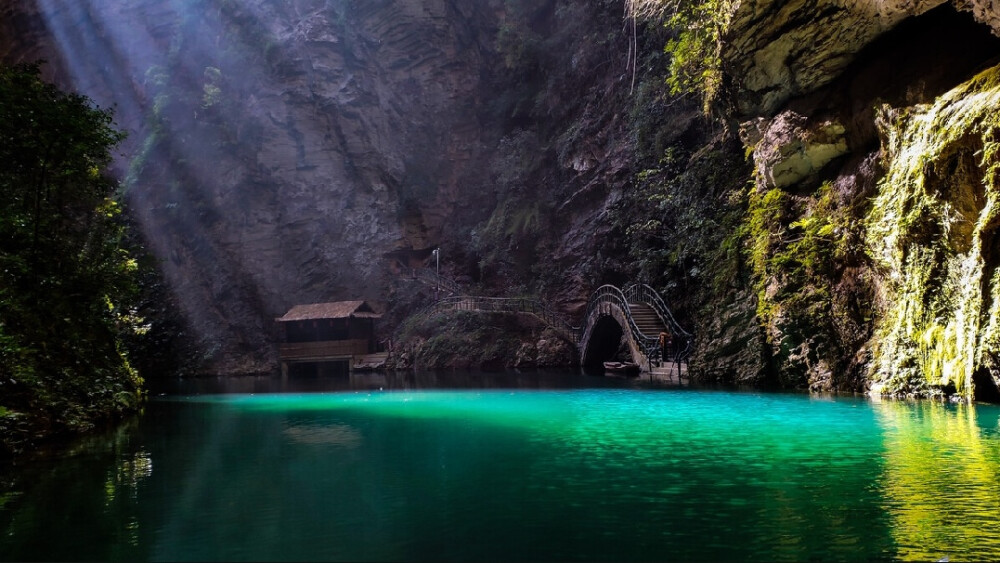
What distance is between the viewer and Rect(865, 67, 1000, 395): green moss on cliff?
10797mm

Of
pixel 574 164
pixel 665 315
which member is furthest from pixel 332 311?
pixel 665 315

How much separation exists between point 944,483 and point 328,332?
134ft

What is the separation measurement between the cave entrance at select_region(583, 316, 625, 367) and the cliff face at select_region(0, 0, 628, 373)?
1558 centimetres

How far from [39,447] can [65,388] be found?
108 inches

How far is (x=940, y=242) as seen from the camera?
39.2 feet

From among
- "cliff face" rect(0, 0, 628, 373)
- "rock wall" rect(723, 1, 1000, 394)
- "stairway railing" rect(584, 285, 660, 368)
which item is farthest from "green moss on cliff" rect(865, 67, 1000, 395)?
"cliff face" rect(0, 0, 628, 373)

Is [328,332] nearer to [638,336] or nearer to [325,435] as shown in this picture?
[638,336]

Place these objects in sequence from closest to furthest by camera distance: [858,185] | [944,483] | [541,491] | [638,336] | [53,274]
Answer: [944,483]
[541,491]
[53,274]
[858,185]
[638,336]

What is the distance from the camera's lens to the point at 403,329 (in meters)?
42.8

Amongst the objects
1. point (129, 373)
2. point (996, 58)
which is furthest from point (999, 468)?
point (129, 373)

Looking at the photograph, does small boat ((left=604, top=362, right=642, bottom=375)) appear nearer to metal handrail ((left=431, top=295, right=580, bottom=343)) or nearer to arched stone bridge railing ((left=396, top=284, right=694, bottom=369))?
arched stone bridge railing ((left=396, top=284, right=694, bottom=369))

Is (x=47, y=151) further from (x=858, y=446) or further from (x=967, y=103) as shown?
(x=967, y=103)

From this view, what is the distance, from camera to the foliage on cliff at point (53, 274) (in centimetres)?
1119

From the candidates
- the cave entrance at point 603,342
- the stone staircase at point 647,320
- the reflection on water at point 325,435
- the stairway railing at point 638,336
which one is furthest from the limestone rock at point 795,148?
the reflection on water at point 325,435
